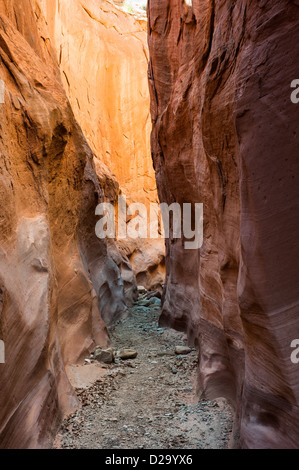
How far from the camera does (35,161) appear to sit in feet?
18.2

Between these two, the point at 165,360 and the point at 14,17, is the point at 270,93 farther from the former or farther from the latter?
the point at 165,360

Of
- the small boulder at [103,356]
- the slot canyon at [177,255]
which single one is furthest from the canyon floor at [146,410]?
the small boulder at [103,356]

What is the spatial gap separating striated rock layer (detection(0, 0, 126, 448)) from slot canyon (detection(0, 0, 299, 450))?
0.09 ft

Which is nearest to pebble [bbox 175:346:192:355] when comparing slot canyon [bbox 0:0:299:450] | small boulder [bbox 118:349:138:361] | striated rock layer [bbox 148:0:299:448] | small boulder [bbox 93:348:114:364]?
slot canyon [bbox 0:0:299:450]

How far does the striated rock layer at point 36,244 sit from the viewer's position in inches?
157

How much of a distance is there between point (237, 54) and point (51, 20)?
17075mm

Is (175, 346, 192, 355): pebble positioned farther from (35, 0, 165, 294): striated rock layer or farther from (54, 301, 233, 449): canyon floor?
(35, 0, 165, 294): striated rock layer

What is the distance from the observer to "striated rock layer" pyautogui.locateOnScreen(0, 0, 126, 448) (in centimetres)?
399

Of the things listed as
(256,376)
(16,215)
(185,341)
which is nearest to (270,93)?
(256,376)

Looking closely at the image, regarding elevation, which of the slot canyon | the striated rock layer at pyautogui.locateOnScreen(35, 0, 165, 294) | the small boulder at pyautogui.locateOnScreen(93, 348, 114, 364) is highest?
the striated rock layer at pyautogui.locateOnScreen(35, 0, 165, 294)

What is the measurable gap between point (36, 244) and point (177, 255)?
5.27m

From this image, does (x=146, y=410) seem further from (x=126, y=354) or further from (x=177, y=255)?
(x=177, y=255)

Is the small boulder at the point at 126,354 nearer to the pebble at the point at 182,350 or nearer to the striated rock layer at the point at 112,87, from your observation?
the pebble at the point at 182,350

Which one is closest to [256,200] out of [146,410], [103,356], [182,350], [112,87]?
[146,410]
